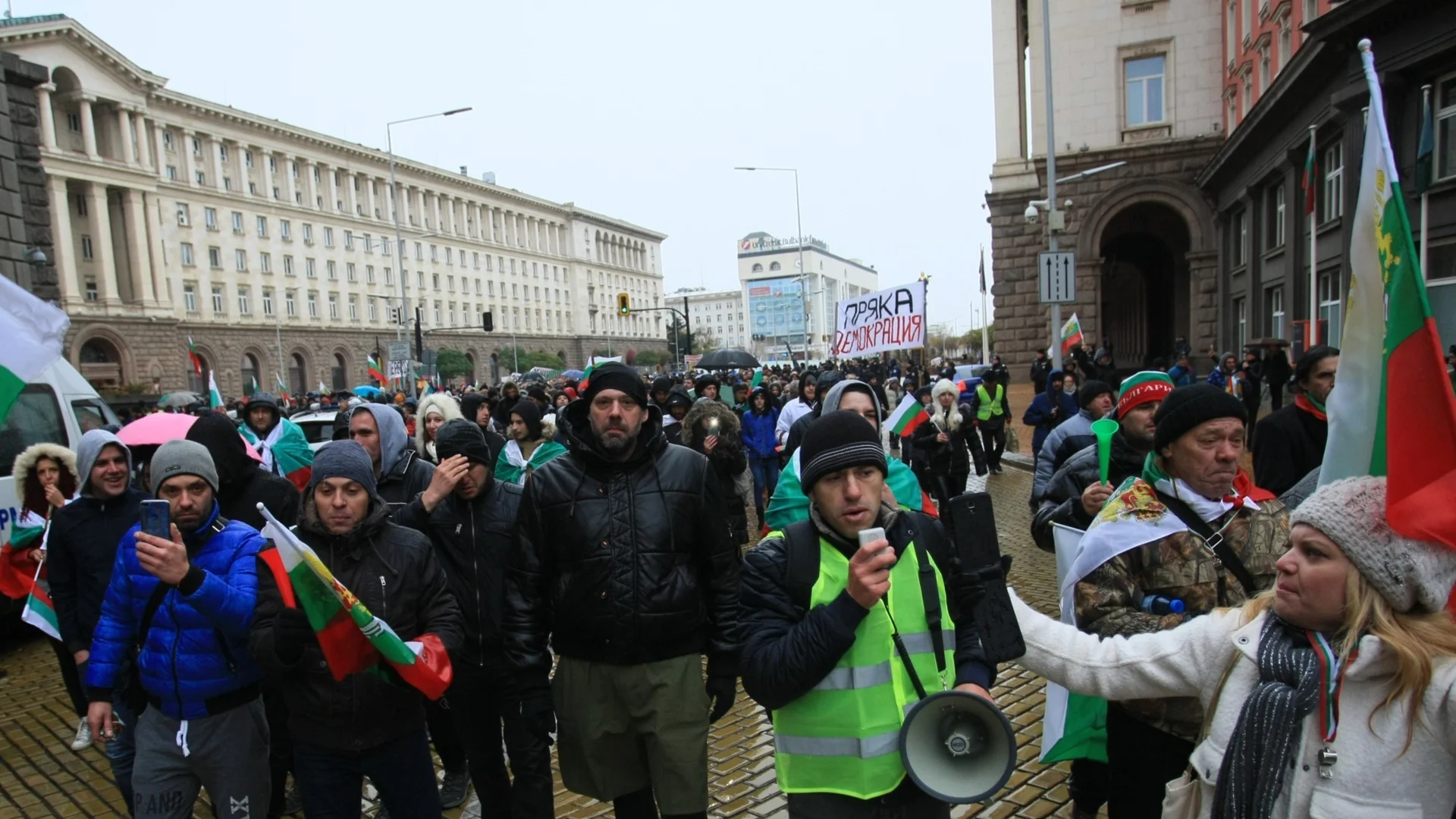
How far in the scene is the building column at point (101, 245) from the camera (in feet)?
168

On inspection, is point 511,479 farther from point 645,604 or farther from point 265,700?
point 645,604

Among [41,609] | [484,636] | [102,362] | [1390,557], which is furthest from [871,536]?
[102,362]

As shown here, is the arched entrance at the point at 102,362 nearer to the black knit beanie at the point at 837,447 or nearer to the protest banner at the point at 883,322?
the protest banner at the point at 883,322

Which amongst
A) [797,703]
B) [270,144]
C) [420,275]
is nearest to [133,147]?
[270,144]

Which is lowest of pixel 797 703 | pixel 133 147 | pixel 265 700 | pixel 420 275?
pixel 265 700

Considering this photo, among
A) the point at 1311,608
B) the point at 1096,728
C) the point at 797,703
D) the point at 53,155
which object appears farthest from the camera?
the point at 53,155

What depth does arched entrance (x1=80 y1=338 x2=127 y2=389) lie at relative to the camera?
49.3 m

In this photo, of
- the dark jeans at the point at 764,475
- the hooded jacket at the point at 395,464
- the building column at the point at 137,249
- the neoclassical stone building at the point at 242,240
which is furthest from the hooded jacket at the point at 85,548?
the building column at the point at 137,249

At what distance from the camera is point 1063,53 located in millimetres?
26156

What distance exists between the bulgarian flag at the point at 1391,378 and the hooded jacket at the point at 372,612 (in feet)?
9.54

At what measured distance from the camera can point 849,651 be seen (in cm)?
231

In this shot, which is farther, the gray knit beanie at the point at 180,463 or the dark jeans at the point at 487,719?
the dark jeans at the point at 487,719

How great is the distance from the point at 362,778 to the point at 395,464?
1.80 m

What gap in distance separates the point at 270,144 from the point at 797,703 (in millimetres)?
76224
